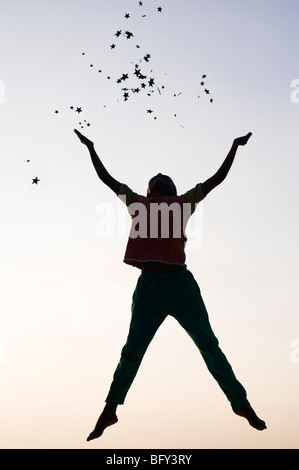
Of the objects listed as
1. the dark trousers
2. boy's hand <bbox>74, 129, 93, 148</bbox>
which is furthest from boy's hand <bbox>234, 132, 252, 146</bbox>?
boy's hand <bbox>74, 129, 93, 148</bbox>

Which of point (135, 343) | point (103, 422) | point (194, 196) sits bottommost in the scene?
point (103, 422)

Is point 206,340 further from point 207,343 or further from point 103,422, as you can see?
point 103,422

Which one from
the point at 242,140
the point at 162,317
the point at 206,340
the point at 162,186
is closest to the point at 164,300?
the point at 162,317

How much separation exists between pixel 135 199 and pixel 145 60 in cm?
207

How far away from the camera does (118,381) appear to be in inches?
189

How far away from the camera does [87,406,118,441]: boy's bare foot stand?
4.72m

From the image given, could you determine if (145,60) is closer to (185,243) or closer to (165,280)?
(185,243)

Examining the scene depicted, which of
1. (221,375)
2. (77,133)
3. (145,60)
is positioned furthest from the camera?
(145,60)

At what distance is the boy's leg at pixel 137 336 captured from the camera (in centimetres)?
479

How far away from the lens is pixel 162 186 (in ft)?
16.8

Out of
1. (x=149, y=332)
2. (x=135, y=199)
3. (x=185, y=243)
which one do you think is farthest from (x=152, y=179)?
(x=149, y=332)

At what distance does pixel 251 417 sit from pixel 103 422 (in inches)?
54.3

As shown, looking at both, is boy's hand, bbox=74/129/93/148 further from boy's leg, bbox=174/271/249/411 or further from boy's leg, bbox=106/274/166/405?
boy's leg, bbox=174/271/249/411

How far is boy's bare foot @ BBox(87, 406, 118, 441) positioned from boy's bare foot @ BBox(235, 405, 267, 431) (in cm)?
118
